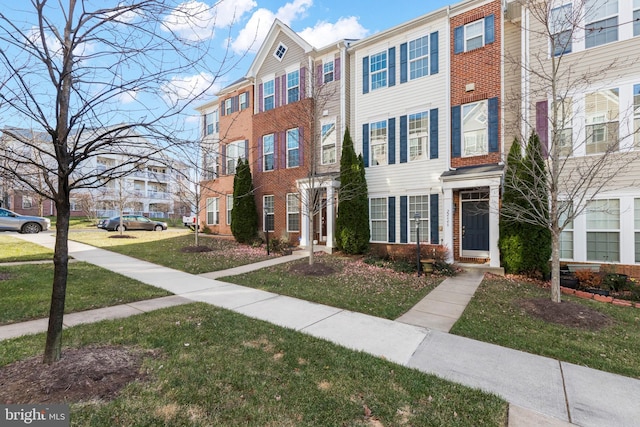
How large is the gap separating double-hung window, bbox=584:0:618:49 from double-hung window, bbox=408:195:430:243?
636cm

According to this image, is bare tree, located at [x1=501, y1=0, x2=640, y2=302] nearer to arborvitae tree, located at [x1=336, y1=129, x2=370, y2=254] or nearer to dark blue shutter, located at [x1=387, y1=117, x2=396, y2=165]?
dark blue shutter, located at [x1=387, y1=117, x2=396, y2=165]

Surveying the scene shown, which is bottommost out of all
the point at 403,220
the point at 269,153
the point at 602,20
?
the point at 403,220

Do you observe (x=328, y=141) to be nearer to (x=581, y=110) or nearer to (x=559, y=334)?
(x=581, y=110)

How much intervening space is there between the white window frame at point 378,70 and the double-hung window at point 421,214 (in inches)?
191

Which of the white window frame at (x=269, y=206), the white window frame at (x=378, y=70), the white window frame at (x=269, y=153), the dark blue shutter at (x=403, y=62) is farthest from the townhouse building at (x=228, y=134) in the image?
the dark blue shutter at (x=403, y=62)

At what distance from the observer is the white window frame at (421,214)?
10.8 m

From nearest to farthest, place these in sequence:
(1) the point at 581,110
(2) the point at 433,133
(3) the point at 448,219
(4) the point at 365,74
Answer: (1) the point at 581,110, (3) the point at 448,219, (2) the point at 433,133, (4) the point at 365,74

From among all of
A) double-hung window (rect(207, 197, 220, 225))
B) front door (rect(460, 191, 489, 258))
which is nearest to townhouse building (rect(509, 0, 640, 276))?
front door (rect(460, 191, 489, 258))

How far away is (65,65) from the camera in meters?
2.94

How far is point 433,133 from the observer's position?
10.7 metres

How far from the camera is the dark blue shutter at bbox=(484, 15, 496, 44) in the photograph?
32.2ft

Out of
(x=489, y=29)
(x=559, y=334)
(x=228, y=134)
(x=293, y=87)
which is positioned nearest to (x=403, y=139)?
(x=489, y=29)

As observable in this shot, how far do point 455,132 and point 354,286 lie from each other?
6.75 metres

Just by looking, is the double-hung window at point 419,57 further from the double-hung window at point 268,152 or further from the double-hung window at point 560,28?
the double-hung window at point 268,152
